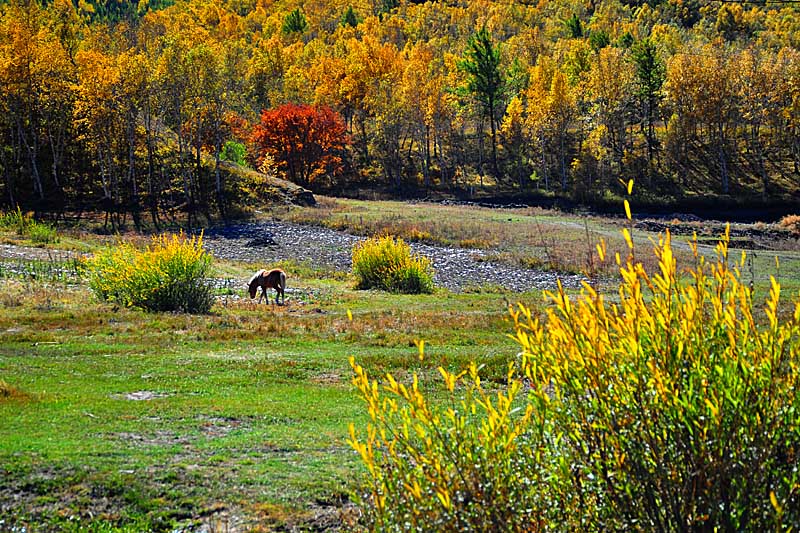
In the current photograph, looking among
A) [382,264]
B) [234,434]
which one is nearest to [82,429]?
[234,434]

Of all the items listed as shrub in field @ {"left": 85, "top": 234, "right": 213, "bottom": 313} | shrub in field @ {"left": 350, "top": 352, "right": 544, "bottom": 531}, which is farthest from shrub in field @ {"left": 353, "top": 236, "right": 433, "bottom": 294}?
shrub in field @ {"left": 350, "top": 352, "right": 544, "bottom": 531}

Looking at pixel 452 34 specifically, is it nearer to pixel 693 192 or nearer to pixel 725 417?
pixel 693 192

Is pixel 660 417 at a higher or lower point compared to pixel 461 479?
higher

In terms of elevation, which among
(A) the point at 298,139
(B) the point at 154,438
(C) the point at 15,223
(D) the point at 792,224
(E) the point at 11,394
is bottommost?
(B) the point at 154,438

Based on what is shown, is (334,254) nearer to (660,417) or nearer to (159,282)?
(159,282)

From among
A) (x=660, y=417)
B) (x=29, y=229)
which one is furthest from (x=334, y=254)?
(x=660, y=417)

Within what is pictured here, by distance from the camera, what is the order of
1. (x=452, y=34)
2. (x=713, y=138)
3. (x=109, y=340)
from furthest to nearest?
(x=452, y=34) < (x=713, y=138) < (x=109, y=340)

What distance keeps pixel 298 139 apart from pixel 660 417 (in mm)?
79605

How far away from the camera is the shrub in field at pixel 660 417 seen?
15.6 ft

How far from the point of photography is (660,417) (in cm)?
489

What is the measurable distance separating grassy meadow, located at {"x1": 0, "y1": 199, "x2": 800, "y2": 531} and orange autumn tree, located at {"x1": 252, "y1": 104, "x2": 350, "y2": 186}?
51.8m

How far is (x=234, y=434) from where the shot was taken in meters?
11.2

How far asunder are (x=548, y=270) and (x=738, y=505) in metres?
37.0

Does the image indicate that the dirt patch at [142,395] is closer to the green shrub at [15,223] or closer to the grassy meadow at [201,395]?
the grassy meadow at [201,395]
